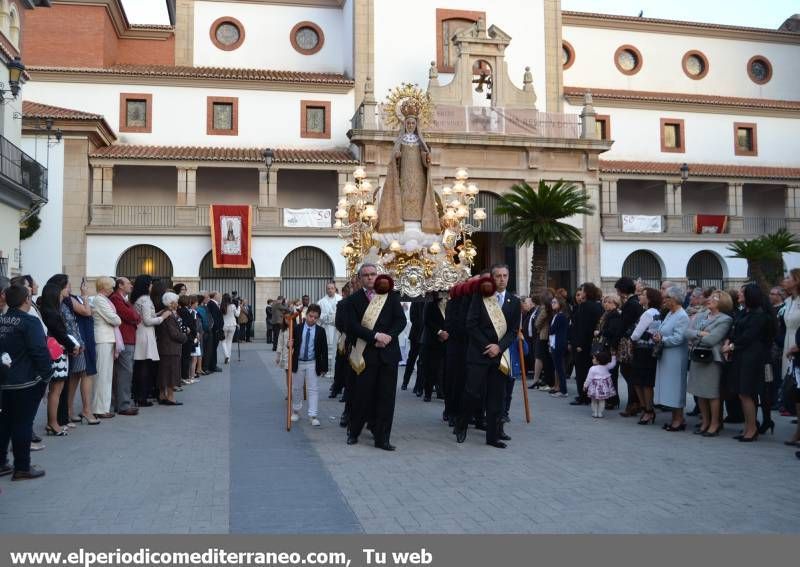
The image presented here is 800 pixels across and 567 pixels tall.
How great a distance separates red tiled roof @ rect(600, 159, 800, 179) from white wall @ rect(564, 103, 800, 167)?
62 cm

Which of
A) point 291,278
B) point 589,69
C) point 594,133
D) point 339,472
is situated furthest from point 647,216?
point 339,472

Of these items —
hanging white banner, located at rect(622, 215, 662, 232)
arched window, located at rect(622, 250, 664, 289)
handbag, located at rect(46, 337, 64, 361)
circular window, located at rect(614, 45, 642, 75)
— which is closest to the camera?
handbag, located at rect(46, 337, 64, 361)

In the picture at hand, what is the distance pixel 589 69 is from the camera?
1548 inches

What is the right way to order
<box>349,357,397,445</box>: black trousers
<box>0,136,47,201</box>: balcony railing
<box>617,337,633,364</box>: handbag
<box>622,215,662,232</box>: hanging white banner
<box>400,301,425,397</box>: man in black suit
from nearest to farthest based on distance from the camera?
<box>349,357,397,445</box>: black trousers, <box>617,337,633,364</box>: handbag, <box>400,301,425,397</box>: man in black suit, <box>0,136,47,201</box>: balcony railing, <box>622,215,662,232</box>: hanging white banner

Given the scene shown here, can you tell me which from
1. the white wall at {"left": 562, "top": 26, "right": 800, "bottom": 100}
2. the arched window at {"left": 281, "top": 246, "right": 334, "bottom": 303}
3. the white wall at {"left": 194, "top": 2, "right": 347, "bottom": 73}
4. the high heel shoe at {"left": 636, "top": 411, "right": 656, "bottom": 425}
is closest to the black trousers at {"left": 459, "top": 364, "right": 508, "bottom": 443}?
the high heel shoe at {"left": 636, "top": 411, "right": 656, "bottom": 425}

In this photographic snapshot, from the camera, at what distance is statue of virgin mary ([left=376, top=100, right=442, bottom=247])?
15.5 meters

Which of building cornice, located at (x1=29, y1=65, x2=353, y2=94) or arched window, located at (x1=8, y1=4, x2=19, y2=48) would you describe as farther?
building cornice, located at (x1=29, y1=65, x2=353, y2=94)

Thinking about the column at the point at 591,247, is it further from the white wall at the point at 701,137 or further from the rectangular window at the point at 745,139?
the rectangular window at the point at 745,139

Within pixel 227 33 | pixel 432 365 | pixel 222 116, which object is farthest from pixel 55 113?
pixel 432 365

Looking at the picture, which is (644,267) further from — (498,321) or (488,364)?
(488,364)

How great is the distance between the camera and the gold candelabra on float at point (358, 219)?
1574 cm

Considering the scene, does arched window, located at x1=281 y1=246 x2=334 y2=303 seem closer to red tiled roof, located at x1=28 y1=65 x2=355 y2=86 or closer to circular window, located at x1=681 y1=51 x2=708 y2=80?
red tiled roof, located at x1=28 y1=65 x2=355 y2=86

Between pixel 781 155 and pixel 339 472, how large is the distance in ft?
127

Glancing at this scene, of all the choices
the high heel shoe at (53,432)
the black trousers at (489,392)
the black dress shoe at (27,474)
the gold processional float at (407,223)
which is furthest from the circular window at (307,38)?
the black dress shoe at (27,474)
